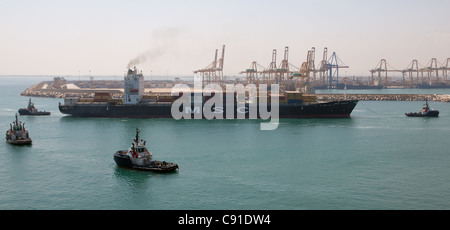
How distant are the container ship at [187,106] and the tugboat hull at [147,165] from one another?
3172 centimetres

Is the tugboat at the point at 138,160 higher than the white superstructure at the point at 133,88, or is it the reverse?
the white superstructure at the point at 133,88

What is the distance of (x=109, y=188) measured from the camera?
25859 millimetres

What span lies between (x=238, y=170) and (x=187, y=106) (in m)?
33.9

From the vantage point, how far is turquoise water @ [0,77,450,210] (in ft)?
77.5

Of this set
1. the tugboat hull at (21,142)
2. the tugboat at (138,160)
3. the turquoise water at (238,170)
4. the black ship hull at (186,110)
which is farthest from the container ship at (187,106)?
the tugboat at (138,160)

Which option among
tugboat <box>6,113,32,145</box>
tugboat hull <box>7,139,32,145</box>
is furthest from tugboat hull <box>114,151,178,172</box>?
tugboat <box>6,113,32,145</box>

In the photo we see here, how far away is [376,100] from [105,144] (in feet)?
265

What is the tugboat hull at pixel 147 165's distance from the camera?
28891mm

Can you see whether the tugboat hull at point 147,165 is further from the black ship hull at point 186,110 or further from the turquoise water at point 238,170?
the black ship hull at point 186,110

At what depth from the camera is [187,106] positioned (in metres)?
62.7
